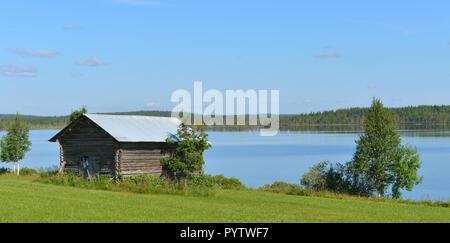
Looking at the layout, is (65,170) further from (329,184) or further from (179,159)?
(329,184)

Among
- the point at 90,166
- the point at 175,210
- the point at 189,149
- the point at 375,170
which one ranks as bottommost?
the point at 175,210

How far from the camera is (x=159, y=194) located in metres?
31.8

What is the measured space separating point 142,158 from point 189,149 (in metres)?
3.56

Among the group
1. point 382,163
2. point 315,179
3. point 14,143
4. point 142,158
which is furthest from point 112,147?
point 382,163

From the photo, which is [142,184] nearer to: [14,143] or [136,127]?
[136,127]

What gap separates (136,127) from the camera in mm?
38750

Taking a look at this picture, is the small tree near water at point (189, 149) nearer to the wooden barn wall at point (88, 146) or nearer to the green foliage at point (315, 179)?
the wooden barn wall at point (88, 146)

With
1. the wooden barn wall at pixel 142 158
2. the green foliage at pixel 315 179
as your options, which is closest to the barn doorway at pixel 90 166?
the wooden barn wall at pixel 142 158

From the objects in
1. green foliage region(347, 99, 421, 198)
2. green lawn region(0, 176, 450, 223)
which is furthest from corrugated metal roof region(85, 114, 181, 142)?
green foliage region(347, 99, 421, 198)

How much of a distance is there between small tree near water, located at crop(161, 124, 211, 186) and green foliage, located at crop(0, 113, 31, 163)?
21.7m

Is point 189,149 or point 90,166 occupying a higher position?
→ point 189,149

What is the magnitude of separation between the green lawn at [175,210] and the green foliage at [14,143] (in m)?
23.4

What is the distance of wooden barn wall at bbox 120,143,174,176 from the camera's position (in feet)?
117
